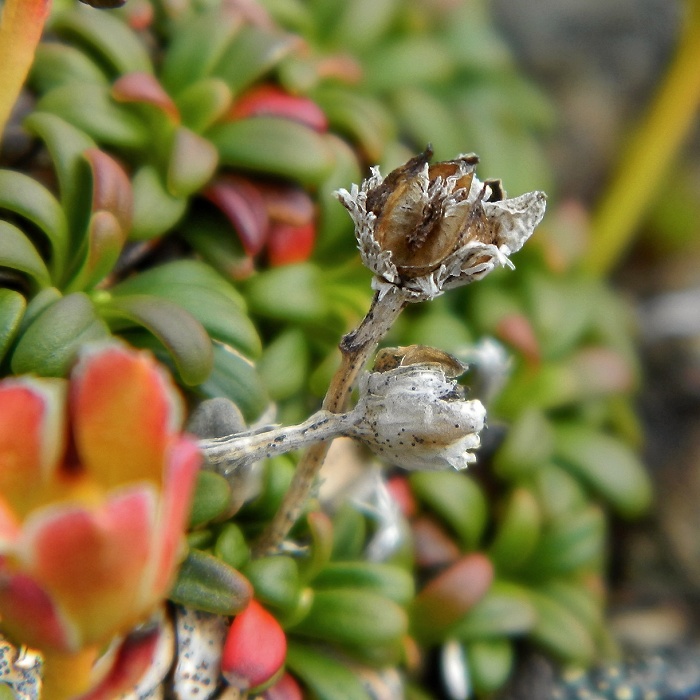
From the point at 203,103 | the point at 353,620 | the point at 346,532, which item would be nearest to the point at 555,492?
the point at 346,532

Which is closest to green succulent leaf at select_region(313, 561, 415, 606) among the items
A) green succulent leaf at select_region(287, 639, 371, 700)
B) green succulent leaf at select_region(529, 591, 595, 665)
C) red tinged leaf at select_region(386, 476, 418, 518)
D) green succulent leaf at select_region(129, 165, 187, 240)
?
green succulent leaf at select_region(287, 639, 371, 700)

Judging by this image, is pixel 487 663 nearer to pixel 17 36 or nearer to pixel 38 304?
pixel 38 304

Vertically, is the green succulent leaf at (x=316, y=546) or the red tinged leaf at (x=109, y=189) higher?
the red tinged leaf at (x=109, y=189)

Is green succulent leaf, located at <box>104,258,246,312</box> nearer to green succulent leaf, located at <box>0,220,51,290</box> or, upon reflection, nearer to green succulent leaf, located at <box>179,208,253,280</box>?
green succulent leaf, located at <box>179,208,253,280</box>

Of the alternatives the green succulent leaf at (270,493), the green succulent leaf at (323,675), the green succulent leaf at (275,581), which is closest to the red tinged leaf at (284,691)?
the green succulent leaf at (323,675)

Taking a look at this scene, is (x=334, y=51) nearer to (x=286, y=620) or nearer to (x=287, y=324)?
(x=287, y=324)

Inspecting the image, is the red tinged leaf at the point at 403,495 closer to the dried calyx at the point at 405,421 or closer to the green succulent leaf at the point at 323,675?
the green succulent leaf at the point at 323,675
